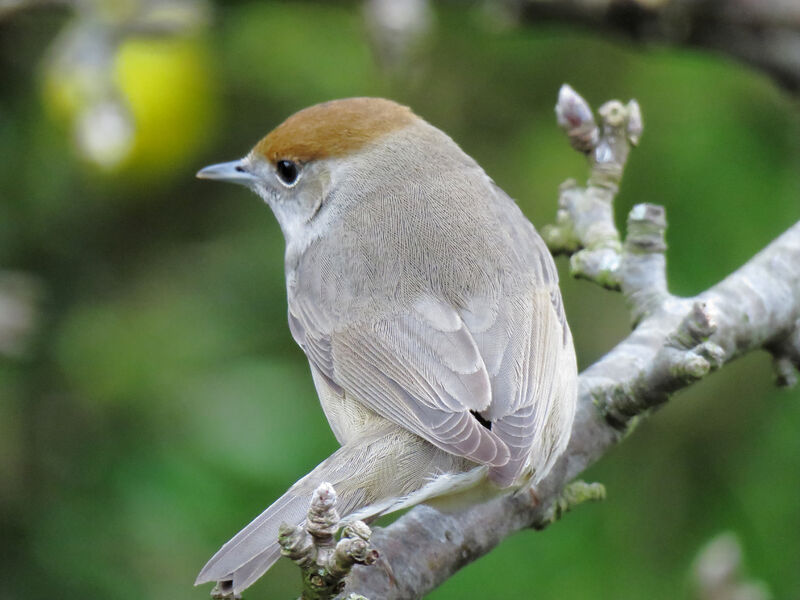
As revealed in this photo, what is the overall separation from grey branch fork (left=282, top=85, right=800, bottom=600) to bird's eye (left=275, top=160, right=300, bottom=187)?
38.0 inches

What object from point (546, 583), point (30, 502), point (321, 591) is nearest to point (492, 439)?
point (321, 591)

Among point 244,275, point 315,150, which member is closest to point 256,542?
point 315,150

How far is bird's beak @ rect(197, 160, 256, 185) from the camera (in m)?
4.36

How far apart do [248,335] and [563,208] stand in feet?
5.08

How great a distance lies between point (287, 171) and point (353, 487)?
158 cm

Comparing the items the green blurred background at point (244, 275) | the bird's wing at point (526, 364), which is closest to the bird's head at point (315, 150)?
the green blurred background at point (244, 275)

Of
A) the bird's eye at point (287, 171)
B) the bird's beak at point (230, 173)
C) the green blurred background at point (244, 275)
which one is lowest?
the green blurred background at point (244, 275)

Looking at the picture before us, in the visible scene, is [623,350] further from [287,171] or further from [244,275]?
[244,275]

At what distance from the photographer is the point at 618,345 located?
3.81 meters

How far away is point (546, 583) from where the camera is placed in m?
4.46

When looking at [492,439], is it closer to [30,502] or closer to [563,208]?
[563,208]

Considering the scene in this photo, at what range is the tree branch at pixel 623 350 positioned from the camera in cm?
314

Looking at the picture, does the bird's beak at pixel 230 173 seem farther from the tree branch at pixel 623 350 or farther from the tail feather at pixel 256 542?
the tail feather at pixel 256 542

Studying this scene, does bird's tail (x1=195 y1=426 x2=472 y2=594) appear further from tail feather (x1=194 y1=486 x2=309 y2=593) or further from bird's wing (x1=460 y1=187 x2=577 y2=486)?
bird's wing (x1=460 y1=187 x2=577 y2=486)
